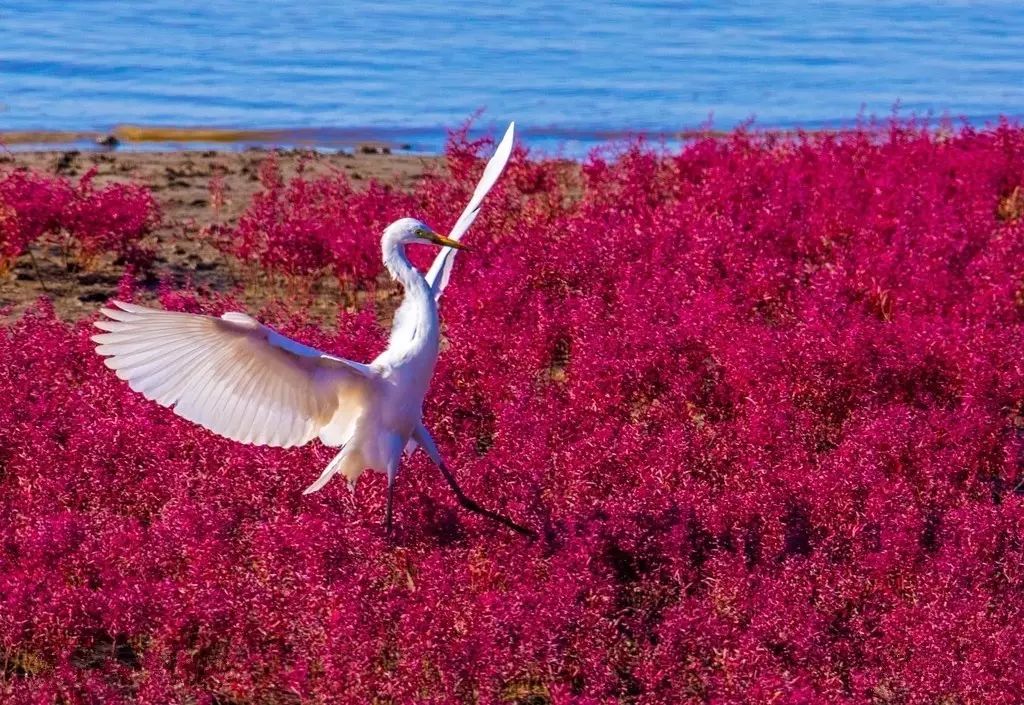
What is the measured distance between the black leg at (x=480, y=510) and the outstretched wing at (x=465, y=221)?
69 centimetres

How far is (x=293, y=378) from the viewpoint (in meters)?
5.50

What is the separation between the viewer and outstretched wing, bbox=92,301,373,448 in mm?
5227

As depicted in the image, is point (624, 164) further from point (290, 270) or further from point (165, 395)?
point (165, 395)

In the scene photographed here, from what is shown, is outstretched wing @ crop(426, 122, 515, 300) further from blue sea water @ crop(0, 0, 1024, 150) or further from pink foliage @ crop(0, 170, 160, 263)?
blue sea water @ crop(0, 0, 1024, 150)

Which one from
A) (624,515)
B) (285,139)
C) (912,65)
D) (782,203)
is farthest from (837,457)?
(912,65)

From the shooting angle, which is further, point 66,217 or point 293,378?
point 66,217

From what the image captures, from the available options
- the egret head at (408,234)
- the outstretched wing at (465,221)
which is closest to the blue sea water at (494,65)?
the outstretched wing at (465,221)

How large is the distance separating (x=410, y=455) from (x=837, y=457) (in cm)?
145

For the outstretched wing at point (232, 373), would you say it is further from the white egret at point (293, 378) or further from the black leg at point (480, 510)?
the black leg at point (480, 510)

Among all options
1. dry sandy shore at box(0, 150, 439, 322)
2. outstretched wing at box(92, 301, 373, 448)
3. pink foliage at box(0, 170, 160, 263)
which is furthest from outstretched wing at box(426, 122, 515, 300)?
pink foliage at box(0, 170, 160, 263)

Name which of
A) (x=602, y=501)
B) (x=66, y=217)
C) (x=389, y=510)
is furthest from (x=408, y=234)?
(x=66, y=217)

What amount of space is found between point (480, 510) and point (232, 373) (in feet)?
2.79

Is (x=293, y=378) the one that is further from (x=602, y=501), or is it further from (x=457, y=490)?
(x=602, y=501)

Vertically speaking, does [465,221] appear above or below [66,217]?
above
